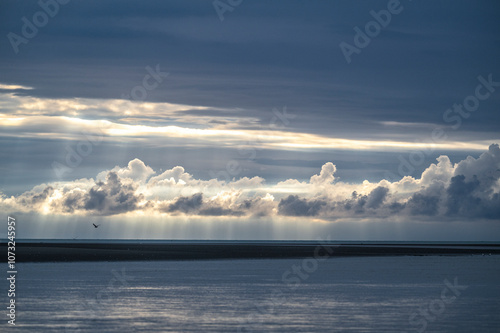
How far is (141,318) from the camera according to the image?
4547cm

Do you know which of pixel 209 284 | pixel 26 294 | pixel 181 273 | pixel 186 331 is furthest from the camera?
pixel 181 273

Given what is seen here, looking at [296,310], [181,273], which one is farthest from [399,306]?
[181,273]

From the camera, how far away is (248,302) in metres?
55.3

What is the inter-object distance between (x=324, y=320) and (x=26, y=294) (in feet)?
87.0

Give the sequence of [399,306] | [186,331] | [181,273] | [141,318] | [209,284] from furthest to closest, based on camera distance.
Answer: [181,273], [209,284], [399,306], [141,318], [186,331]

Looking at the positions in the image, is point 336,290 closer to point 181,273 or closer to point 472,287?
point 472,287

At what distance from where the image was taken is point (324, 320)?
149 feet

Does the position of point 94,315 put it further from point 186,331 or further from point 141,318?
point 186,331

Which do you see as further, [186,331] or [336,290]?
[336,290]

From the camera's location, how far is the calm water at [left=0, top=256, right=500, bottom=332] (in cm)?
4334

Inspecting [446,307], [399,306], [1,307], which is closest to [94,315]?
[1,307]

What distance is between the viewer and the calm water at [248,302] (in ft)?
142

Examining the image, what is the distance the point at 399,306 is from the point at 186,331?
20306mm

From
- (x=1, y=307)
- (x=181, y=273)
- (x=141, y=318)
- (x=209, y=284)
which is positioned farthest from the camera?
(x=181, y=273)
